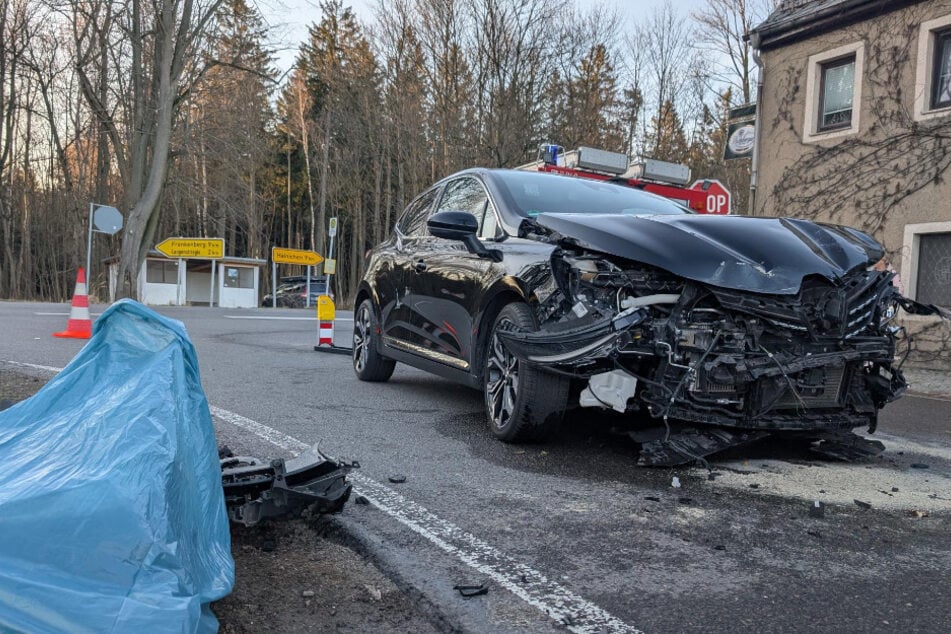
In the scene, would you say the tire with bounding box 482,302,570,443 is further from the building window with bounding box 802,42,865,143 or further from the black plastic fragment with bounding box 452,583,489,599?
the building window with bounding box 802,42,865,143

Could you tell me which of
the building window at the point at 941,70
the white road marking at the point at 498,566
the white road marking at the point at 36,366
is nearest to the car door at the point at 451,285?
the white road marking at the point at 498,566

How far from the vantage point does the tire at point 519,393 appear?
4184mm

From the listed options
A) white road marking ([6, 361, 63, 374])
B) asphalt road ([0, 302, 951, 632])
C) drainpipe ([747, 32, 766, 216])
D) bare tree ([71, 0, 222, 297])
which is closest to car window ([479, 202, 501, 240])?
asphalt road ([0, 302, 951, 632])

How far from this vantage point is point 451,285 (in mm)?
5320

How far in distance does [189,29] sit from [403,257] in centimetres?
2021

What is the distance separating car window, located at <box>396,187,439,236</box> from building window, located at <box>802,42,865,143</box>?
8.46 meters

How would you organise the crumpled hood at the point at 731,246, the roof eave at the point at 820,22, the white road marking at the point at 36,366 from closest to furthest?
the crumpled hood at the point at 731,246 → the white road marking at the point at 36,366 → the roof eave at the point at 820,22

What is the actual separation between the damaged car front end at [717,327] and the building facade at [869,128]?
26.8ft

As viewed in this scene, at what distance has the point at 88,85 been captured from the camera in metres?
→ 24.5

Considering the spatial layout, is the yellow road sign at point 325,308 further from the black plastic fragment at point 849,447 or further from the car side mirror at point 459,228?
the black plastic fragment at point 849,447

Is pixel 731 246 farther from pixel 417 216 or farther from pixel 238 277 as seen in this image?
pixel 238 277

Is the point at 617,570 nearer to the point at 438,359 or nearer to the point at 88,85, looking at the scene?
the point at 438,359

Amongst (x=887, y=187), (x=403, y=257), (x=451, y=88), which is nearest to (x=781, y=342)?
(x=403, y=257)

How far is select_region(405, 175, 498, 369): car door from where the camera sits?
5020mm
